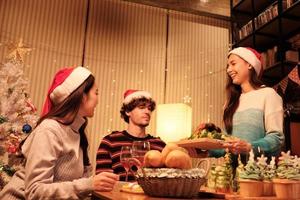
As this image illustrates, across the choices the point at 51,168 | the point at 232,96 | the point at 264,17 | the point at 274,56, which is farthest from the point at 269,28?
the point at 51,168

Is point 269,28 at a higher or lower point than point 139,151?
higher

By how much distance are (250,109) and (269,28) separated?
2.40 meters

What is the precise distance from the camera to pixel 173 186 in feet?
3.05

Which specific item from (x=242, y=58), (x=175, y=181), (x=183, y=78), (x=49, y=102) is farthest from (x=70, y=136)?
(x=183, y=78)

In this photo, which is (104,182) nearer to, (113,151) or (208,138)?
(208,138)

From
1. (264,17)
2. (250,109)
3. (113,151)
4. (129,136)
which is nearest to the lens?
(250,109)

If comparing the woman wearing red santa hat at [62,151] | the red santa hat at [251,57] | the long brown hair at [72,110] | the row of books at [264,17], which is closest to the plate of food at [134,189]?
the woman wearing red santa hat at [62,151]

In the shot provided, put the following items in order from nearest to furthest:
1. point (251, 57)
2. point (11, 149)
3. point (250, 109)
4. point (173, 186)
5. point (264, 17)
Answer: point (173, 186) → point (250, 109) → point (251, 57) → point (11, 149) → point (264, 17)

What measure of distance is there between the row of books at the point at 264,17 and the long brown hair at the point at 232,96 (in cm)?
191

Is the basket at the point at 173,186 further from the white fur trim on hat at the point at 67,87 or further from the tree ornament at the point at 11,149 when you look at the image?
the tree ornament at the point at 11,149

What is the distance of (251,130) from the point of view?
1608mm

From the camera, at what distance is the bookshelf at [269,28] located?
3.45m

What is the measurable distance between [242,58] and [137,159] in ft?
3.46

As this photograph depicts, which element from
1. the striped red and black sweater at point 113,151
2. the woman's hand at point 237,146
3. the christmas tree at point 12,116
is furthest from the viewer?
the christmas tree at point 12,116
